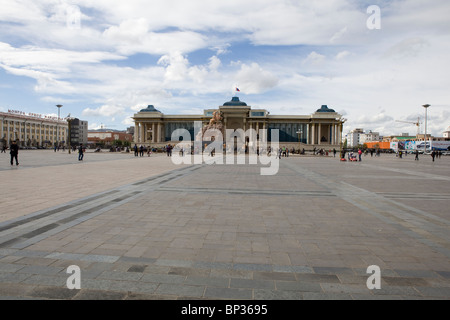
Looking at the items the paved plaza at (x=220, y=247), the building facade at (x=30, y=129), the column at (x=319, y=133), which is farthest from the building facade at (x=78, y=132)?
the paved plaza at (x=220, y=247)

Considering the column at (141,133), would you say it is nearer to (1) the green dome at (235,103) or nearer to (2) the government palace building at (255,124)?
(2) the government palace building at (255,124)

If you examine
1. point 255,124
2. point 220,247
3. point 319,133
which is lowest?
point 220,247

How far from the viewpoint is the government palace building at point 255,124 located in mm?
81000

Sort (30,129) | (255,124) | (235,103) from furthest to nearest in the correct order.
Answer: (30,129), (255,124), (235,103)

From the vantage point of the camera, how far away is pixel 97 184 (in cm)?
1129

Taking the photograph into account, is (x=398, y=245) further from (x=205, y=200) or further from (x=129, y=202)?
(x=129, y=202)

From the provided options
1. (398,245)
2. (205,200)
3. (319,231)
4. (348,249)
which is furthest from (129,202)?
(398,245)

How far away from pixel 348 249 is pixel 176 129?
303 ft

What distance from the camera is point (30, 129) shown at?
103 metres

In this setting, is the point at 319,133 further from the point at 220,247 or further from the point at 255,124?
the point at 220,247

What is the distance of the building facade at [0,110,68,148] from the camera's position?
9131 cm

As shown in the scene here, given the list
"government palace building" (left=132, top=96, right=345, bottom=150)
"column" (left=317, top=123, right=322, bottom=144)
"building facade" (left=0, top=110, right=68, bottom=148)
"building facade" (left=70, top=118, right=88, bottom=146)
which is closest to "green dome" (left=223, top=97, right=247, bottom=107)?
"government palace building" (left=132, top=96, right=345, bottom=150)

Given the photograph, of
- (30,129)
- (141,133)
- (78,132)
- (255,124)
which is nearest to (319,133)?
(255,124)

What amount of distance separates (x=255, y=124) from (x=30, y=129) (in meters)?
80.0
